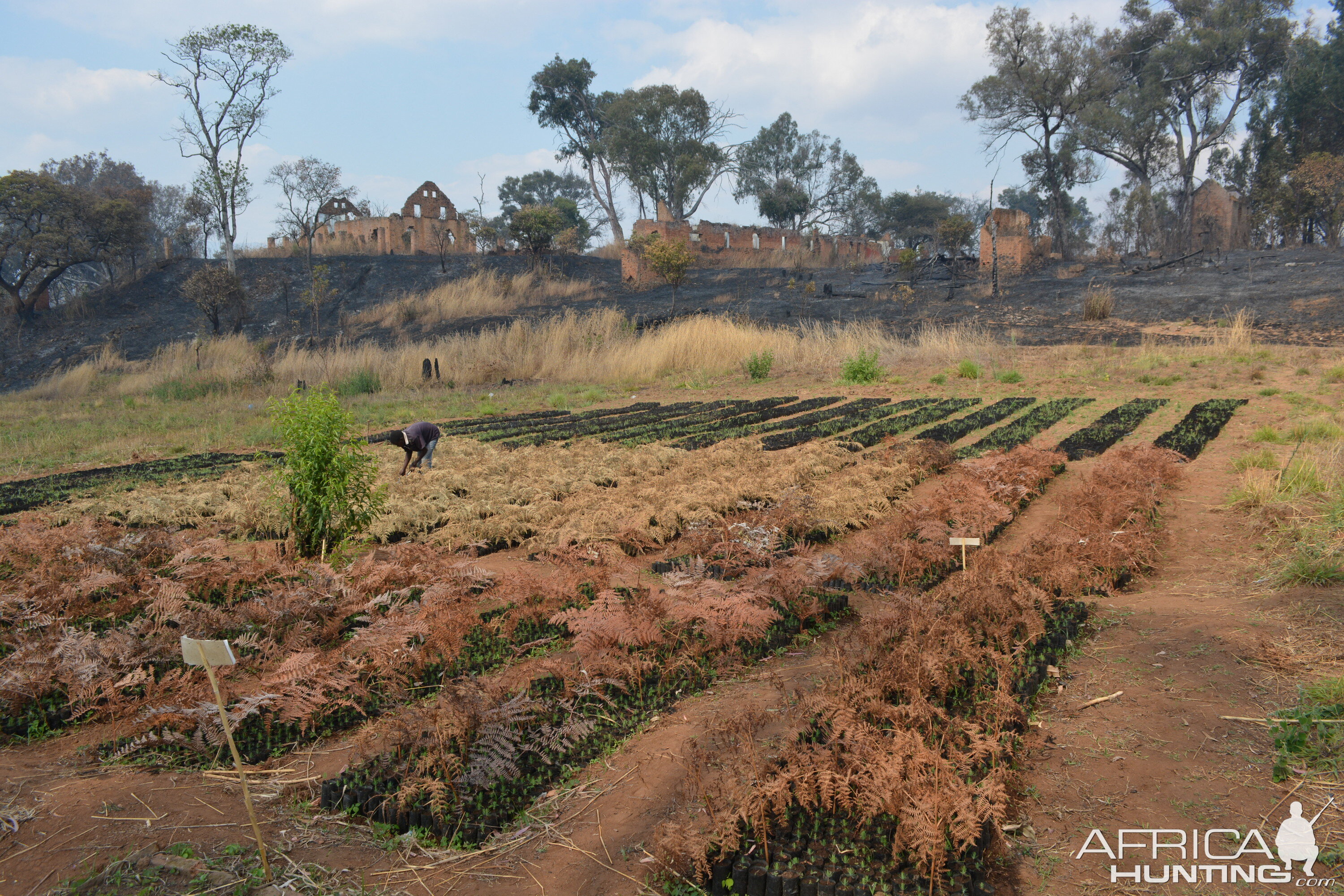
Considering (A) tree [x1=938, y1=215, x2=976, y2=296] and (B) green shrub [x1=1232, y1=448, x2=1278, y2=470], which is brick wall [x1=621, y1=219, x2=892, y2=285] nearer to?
(A) tree [x1=938, y1=215, x2=976, y2=296]

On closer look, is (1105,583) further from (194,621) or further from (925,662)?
(194,621)

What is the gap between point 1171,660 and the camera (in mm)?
3734

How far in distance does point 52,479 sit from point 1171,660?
11.9 meters

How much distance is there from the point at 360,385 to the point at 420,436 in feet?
35.3

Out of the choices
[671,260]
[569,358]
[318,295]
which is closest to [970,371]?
[569,358]

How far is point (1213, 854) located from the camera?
2.44 meters

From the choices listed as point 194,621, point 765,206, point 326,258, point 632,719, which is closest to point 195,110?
point 326,258

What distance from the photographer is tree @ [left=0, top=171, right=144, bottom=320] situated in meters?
30.8

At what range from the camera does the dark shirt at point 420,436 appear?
8672 millimetres

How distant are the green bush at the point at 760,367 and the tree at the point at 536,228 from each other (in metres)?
18.6

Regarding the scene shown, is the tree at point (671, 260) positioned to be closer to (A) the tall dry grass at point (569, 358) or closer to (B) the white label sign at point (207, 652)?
(A) the tall dry grass at point (569, 358)

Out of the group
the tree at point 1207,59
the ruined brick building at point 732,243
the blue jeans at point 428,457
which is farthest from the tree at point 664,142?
the blue jeans at point 428,457

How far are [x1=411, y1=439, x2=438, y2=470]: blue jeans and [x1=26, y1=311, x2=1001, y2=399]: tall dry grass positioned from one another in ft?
33.0

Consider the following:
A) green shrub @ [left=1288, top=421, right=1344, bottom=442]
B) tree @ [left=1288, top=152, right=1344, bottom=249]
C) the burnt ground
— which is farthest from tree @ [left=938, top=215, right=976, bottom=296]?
green shrub @ [left=1288, top=421, right=1344, bottom=442]
